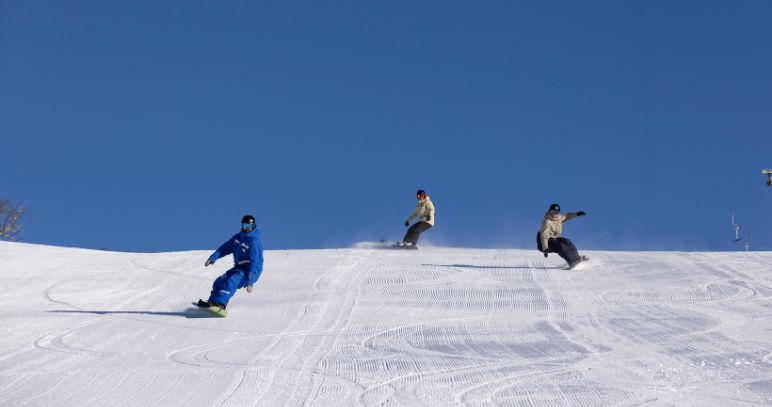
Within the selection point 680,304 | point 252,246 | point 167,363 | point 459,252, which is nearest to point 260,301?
point 252,246

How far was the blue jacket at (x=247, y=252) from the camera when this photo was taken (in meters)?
12.8

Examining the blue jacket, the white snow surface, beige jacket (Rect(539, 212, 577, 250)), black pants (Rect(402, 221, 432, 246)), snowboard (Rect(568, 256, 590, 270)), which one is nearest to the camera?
the white snow surface

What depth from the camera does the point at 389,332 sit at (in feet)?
36.2

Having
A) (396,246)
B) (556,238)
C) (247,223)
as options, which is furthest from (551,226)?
(247,223)

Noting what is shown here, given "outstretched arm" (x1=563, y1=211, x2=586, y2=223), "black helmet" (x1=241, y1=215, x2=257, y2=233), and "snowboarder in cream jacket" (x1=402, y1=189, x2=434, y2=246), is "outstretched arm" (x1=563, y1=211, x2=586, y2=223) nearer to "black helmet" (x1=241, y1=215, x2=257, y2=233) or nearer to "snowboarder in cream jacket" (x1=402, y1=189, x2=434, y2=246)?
"snowboarder in cream jacket" (x1=402, y1=189, x2=434, y2=246)

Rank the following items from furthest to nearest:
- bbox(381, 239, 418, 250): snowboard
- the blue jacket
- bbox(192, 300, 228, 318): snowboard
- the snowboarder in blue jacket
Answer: bbox(381, 239, 418, 250): snowboard, the blue jacket, the snowboarder in blue jacket, bbox(192, 300, 228, 318): snowboard

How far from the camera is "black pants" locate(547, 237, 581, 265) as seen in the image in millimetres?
17891

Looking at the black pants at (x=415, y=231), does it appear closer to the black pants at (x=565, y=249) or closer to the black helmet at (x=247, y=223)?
the black pants at (x=565, y=249)

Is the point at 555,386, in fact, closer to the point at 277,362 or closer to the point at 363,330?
the point at 277,362

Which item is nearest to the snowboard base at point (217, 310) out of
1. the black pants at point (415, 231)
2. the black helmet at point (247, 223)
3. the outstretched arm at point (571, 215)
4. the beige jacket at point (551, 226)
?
the black helmet at point (247, 223)

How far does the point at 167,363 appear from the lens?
897 cm

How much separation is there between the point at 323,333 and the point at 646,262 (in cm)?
975

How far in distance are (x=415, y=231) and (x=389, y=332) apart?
11992 mm

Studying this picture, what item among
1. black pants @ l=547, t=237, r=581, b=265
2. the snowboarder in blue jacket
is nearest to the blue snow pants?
the snowboarder in blue jacket
